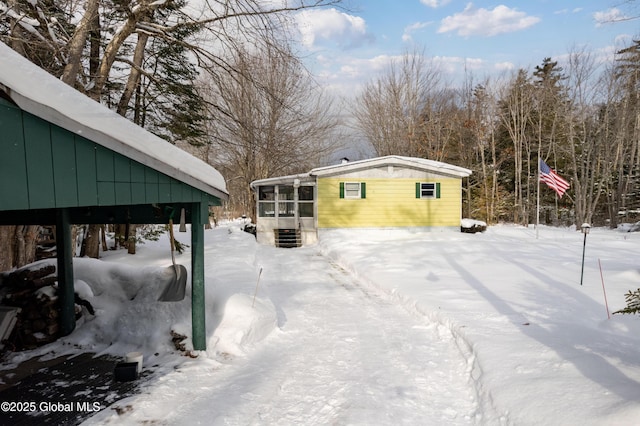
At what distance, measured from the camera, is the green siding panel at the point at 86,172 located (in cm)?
295

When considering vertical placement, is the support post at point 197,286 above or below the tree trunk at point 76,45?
below

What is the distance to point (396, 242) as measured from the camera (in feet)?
47.4

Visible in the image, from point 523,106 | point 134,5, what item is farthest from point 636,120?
point 134,5

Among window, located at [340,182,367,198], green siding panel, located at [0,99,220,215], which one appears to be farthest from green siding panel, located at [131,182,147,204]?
window, located at [340,182,367,198]

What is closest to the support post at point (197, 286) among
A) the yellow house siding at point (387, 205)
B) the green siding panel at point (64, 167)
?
the green siding panel at point (64, 167)

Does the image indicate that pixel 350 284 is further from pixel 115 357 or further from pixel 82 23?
pixel 82 23

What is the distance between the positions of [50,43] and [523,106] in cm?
2861

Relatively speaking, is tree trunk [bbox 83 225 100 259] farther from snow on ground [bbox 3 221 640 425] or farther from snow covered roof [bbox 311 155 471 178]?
snow covered roof [bbox 311 155 471 178]

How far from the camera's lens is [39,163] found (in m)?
2.57

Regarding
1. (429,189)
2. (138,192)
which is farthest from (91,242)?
(429,189)

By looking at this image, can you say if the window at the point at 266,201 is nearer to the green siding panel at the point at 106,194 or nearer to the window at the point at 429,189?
the window at the point at 429,189

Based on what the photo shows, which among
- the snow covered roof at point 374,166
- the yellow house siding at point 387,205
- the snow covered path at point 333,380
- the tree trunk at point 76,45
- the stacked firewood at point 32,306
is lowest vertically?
the snow covered path at point 333,380

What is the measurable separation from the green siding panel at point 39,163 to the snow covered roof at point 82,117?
0.09m

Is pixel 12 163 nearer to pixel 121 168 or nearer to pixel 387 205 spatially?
pixel 121 168
